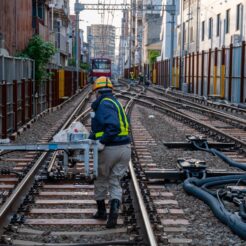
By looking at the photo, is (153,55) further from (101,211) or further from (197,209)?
(101,211)

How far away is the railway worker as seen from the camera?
6.59m

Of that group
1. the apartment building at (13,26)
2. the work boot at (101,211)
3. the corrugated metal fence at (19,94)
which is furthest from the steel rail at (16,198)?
the apartment building at (13,26)

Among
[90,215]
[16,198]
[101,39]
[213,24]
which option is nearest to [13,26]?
[16,198]

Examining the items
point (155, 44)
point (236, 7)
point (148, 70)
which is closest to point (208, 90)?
point (236, 7)

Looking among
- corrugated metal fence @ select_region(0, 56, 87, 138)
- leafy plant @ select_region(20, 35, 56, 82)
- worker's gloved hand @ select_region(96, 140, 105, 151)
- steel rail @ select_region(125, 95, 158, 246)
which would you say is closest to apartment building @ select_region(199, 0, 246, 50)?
leafy plant @ select_region(20, 35, 56, 82)

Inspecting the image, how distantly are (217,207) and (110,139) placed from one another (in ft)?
5.55

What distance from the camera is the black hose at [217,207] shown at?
6379mm

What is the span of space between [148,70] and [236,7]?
44.8 meters

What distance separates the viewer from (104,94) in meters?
6.75

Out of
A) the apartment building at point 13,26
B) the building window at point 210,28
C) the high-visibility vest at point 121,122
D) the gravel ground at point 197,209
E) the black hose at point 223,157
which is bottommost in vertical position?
the gravel ground at point 197,209

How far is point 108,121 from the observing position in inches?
258

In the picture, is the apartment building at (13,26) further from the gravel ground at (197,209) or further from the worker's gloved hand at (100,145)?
the worker's gloved hand at (100,145)

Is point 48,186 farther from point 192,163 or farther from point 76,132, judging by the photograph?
point 192,163

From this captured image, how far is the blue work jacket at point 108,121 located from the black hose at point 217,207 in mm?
1423
